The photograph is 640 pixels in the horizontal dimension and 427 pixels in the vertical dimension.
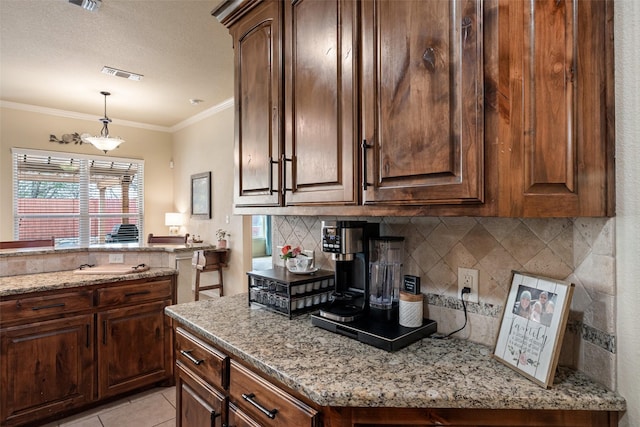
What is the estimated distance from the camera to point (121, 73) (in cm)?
391

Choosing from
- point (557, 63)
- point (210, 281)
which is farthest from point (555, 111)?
point (210, 281)

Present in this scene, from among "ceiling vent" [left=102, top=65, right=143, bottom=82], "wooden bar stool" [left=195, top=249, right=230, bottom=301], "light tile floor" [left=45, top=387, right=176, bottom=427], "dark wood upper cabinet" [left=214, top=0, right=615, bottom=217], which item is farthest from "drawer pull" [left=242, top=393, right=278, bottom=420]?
"ceiling vent" [left=102, top=65, right=143, bottom=82]

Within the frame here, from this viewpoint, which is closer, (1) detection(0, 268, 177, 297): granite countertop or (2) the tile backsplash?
(2) the tile backsplash

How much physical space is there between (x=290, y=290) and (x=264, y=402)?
0.50 m

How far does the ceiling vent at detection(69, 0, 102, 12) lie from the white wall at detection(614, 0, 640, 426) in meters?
3.16

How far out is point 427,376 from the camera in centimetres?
102

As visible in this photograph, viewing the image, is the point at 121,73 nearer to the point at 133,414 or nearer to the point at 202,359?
the point at 133,414

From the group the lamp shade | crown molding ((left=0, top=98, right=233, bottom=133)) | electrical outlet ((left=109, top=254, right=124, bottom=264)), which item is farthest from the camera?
the lamp shade

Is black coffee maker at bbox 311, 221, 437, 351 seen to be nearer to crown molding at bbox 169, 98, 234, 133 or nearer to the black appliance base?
the black appliance base

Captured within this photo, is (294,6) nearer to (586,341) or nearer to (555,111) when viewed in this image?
(555,111)

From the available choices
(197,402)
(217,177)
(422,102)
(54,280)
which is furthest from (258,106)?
(217,177)

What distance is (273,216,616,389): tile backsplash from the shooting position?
970 millimetres

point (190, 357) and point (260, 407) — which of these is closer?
point (260, 407)

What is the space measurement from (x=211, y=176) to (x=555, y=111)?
16.8 feet
